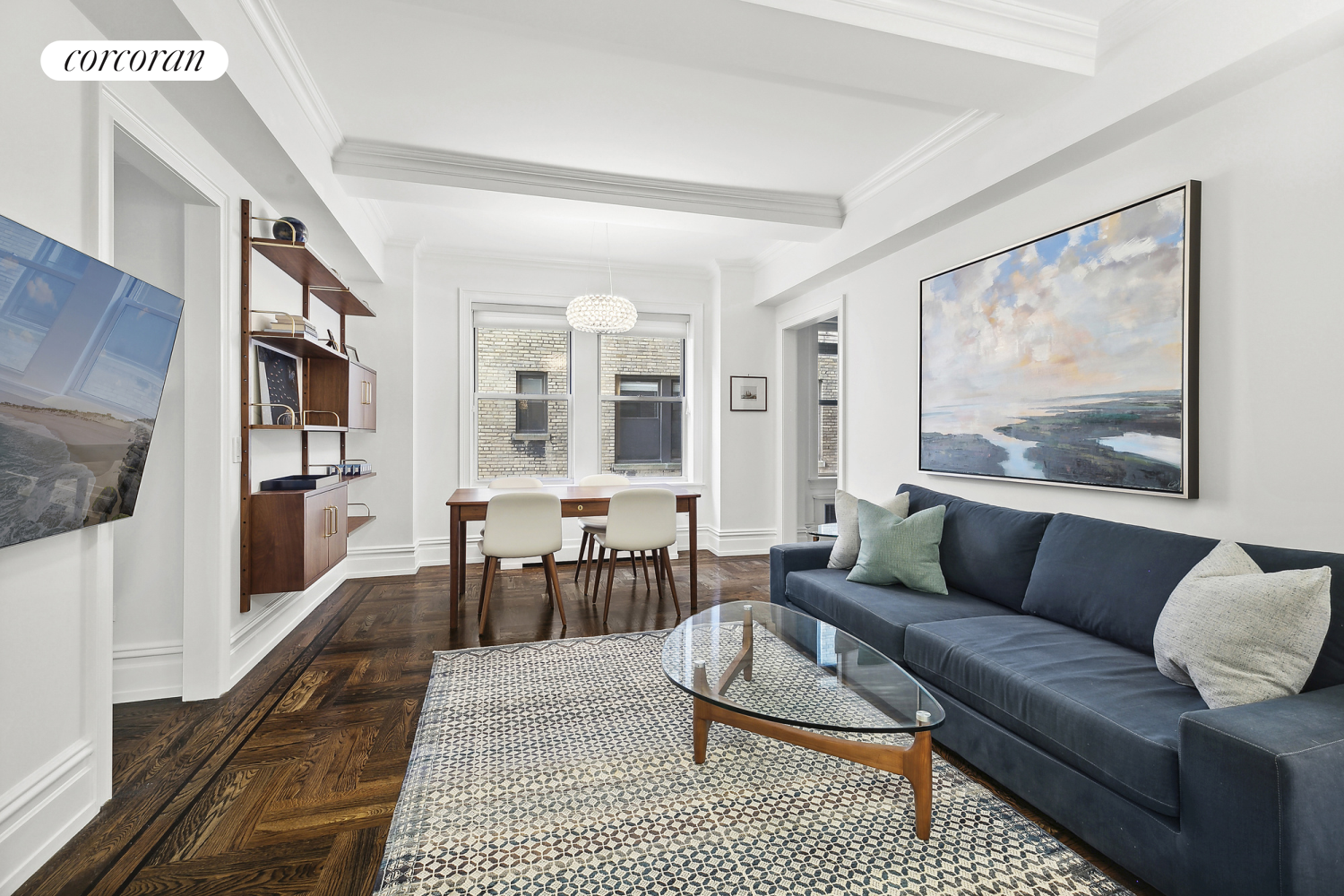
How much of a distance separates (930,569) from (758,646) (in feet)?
3.69

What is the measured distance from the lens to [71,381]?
161cm

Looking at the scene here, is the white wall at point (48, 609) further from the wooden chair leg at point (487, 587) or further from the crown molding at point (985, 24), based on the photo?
the crown molding at point (985, 24)

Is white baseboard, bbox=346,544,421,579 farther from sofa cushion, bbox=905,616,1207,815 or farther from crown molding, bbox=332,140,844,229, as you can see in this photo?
sofa cushion, bbox=905,616,1207,815

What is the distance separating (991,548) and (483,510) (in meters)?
2.76

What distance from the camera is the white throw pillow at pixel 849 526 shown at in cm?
327

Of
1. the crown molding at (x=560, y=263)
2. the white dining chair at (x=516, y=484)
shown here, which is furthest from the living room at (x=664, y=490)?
the crown molding at (x=560, y=263)

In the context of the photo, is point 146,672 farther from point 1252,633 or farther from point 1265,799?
point 1252,633

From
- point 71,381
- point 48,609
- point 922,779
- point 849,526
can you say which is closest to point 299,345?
point 71,381

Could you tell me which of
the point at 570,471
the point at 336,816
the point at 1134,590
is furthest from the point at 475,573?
the point at 1134,590

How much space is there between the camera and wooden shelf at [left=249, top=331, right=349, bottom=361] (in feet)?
9.92

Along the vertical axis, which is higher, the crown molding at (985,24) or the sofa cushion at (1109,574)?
the crown molding at (985,24)

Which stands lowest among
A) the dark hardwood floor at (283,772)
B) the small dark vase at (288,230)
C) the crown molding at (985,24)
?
the dark hardwood floor at (283,772)

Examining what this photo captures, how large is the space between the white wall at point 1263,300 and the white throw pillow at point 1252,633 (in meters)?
0.54

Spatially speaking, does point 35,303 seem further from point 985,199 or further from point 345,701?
point 985,199
